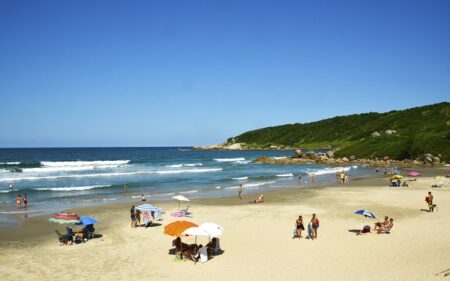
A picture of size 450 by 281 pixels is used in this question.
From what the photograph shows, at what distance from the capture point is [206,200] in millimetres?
33906

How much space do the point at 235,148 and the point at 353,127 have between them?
54149 millimetres

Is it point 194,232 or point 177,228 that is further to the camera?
point 177,228

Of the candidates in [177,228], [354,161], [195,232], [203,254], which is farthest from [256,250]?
[354,161]

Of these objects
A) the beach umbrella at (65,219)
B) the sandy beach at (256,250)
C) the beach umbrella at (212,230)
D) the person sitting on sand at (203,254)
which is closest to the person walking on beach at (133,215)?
the sandy beach at (256,250)

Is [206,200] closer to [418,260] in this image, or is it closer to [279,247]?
[279,247]

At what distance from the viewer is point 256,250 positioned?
1728 centimetres

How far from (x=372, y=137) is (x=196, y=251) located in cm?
9321

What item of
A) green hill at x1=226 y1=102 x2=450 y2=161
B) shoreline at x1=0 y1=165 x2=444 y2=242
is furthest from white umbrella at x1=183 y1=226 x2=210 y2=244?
green hill at x1=226 y1=102 x2=450 y2=161

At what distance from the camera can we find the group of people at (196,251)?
15.9 meters

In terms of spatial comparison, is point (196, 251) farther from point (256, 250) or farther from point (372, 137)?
point (372, 137)

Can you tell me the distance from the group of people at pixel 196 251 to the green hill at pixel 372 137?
65.2 metres

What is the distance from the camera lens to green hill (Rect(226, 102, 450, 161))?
3103 inches

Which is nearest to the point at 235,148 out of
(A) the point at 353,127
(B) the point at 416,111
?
(A) the point at 353,127

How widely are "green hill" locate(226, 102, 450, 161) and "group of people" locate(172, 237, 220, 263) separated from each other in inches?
2568
